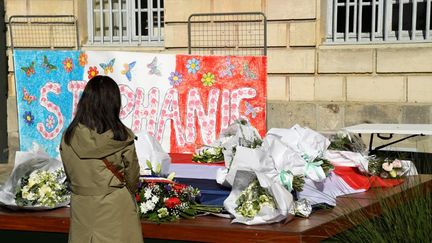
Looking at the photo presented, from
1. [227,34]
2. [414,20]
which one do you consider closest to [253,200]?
[227,34]

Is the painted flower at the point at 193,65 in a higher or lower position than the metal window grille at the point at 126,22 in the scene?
lower

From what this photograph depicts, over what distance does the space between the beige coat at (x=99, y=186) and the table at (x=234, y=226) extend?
694 mm

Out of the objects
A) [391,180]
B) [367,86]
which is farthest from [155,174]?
[367,86]

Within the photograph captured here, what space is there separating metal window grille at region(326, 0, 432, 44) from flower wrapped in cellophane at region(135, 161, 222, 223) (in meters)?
6.48

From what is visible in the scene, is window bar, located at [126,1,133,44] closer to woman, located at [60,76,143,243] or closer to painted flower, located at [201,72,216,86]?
painted flower, located at [201,72,216,86]

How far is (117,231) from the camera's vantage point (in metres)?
4.50

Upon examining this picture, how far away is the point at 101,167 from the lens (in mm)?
4473

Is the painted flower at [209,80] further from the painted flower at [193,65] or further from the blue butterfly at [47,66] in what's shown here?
the blue butterfly at [47,66]

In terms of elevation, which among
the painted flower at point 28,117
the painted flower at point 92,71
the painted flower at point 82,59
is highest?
the painted flower at point 82,59

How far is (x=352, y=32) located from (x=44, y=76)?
5.05 metres

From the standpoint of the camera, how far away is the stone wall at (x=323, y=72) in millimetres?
10758

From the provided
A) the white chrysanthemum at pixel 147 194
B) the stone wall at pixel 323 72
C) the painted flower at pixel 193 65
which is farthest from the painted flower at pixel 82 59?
the white chrysanthemum at pixel 147 194

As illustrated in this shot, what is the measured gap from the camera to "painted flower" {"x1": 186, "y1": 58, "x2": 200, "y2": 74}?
9844mm

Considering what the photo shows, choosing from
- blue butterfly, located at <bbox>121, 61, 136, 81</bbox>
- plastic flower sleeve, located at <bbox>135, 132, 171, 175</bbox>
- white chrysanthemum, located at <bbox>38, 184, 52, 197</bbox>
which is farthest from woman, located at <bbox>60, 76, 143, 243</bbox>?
blue butterfly, located at <bbox>121, 61, 136, 81</bbox>
